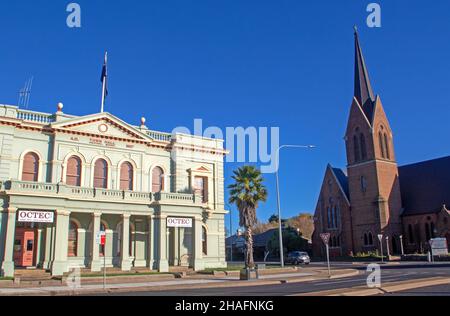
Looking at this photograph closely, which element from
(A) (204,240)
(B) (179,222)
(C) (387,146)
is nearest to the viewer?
(B) (179,222)

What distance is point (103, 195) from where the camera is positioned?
31.3 metres

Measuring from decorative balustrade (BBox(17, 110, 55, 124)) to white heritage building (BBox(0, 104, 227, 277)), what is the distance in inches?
3.0

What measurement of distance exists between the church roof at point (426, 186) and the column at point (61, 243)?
5014 centimetres

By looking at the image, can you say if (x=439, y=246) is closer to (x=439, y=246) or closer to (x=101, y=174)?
(x=439, y=246)

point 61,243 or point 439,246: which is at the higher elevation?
point 61,243

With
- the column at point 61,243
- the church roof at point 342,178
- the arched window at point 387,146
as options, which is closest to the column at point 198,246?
the column at point 61,243

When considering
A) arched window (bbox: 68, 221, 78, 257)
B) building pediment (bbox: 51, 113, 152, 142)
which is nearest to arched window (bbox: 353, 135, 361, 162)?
building pediment (bbox: 51, 113, 152, 142)

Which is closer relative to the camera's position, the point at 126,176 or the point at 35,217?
the point at 35,217

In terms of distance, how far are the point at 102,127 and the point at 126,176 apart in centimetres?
423

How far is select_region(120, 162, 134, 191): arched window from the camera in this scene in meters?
34.4

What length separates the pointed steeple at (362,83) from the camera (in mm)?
70250

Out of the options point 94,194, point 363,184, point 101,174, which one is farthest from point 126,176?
point 363,184

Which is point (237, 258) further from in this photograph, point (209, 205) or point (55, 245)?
point (55, 245)

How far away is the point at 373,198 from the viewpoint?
63719 mm
